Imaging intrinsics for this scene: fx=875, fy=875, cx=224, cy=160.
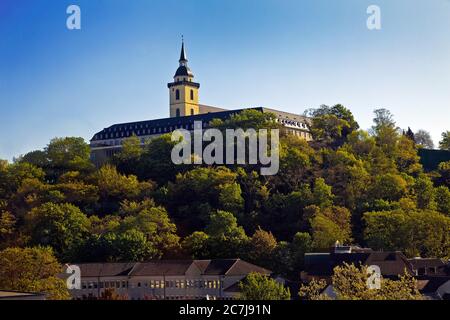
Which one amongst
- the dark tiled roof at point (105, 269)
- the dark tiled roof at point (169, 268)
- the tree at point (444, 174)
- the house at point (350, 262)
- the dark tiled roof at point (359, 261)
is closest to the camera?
the house at point (350, 262)

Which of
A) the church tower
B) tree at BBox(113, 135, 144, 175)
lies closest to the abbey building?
the church tower

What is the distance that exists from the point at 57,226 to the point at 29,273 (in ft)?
58.4

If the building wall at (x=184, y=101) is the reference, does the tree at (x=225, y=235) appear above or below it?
below

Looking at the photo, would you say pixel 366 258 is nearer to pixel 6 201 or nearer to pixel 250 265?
pixel 250 265

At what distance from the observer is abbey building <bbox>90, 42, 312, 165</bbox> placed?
10025 cm

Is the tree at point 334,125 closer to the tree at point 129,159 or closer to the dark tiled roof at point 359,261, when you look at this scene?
the tree at point 129,159

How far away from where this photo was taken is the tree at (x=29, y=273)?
1706 inches

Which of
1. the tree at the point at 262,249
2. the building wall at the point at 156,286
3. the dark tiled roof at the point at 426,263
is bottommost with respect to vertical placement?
the building wall at the point at 156,286

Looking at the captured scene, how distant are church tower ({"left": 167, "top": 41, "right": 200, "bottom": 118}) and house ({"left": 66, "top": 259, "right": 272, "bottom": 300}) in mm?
55194

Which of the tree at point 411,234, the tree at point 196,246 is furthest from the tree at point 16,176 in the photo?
the tree at point 411,234

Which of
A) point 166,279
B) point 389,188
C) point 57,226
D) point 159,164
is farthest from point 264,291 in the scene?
point 159,164

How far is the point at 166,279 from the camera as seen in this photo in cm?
5566

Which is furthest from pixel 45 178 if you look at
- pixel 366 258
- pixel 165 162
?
pixel 366 258

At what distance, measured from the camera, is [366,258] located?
5144cm
